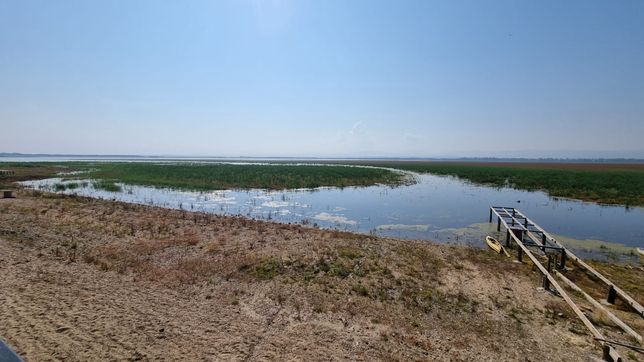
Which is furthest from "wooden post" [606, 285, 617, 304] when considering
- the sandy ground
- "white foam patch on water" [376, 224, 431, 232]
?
A: "white foam patch on water" [376, 224, 431, 232]

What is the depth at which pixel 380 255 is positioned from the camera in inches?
542

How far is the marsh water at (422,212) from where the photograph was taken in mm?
19234

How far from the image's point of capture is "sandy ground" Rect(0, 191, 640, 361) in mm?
6629

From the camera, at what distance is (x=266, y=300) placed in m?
9.16

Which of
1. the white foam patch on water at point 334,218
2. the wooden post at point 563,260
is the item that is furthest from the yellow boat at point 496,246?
the white foam patch on water at point 334,218

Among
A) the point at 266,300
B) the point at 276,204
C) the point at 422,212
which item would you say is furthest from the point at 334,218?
the point at 266,300

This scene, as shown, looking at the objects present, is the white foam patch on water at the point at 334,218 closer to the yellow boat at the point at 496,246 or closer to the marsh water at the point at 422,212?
the marsh water at the point at 422,212

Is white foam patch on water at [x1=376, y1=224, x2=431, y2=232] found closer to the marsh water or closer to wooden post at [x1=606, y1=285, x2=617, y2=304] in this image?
the marsh water

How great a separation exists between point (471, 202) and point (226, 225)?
24578 mm

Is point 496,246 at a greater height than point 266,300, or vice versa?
point 266,300

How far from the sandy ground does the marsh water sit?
5703mm

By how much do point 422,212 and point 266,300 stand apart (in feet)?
65.1

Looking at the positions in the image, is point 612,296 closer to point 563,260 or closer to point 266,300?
point 563,260

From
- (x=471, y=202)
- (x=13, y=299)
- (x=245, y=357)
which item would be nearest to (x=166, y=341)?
(x=245, y=357)
